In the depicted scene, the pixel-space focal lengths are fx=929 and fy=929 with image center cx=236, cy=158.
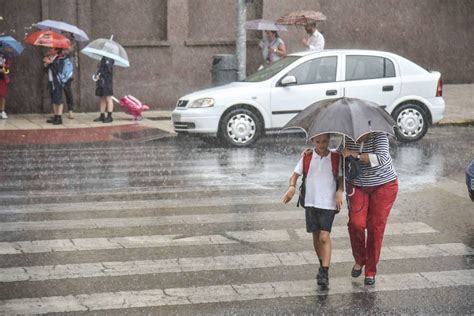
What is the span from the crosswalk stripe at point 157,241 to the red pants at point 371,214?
5.40 feet

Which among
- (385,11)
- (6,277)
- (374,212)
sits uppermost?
(385,11)

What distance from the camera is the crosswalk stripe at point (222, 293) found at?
259 inches

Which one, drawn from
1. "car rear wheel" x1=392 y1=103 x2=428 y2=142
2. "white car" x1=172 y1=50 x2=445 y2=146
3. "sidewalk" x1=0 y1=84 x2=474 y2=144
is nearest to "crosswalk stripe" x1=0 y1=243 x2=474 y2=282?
"white car" x1=172 y1=50 x2=445 y2=146

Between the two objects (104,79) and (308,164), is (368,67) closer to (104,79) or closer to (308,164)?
(104,79)

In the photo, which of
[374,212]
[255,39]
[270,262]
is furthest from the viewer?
[255,39]

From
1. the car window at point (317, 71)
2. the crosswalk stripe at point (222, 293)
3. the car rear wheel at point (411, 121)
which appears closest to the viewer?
the crosswalk stripe at point (222, 293)

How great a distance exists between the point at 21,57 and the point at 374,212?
598 inches

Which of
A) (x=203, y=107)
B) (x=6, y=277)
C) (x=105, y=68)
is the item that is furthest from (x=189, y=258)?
(x=105, y=68)

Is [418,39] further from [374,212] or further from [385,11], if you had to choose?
[374,212]

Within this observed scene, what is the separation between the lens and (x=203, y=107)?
15.6 meters

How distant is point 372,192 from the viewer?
7180 mm

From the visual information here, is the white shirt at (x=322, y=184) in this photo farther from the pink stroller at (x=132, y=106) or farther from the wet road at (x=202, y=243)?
the pink stroller at (x=132, y=106)

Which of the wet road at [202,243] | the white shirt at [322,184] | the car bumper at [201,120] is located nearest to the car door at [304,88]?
the car bumper at [201,120]

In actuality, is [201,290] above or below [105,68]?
below
